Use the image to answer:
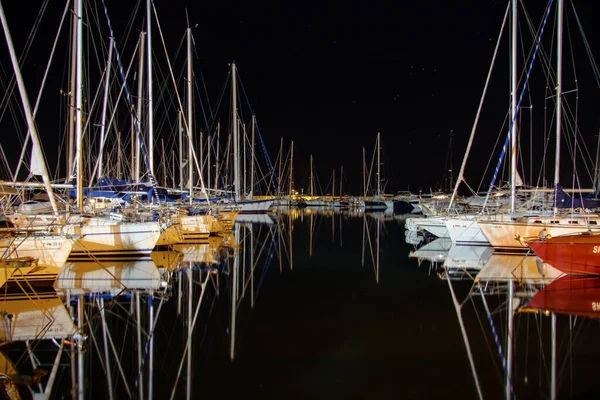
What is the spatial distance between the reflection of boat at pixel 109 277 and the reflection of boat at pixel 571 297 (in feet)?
34.2

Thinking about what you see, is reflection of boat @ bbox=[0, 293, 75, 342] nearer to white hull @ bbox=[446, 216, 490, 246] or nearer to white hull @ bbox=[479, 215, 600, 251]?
white hull @ bbox=[479, 215, 600, 251]

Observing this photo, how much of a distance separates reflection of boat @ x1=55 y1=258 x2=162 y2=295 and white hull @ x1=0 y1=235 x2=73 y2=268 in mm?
854

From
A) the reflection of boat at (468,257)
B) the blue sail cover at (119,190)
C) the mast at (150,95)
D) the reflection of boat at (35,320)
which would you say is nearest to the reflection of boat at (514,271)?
the reflection of boat at (468,257)

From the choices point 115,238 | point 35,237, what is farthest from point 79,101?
point 35,237

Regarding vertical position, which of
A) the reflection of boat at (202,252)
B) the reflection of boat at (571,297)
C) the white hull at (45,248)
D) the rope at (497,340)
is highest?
the white hull at (45,248)

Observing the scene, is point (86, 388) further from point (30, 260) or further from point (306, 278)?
point (306, 278)

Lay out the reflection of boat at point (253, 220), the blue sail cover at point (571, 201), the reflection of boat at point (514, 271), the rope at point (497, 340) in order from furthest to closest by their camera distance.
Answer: the reflection of boat at point (253, 220), the blue sail cover at point (571, 201), the reflection of boat at point (514, 271), the rope at point (497, 340)

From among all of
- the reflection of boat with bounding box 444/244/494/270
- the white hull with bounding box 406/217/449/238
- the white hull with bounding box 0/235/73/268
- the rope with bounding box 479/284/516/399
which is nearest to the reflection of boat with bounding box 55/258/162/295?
the white hull with bounding box 0/235/73/268

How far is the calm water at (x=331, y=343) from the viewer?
723 cm

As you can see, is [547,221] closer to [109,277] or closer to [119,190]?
[109,277]

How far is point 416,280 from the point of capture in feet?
53.3

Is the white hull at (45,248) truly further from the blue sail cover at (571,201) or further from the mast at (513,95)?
the mast at (513,95)

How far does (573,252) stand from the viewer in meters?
15.8

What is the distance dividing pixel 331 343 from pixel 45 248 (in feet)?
29.3
